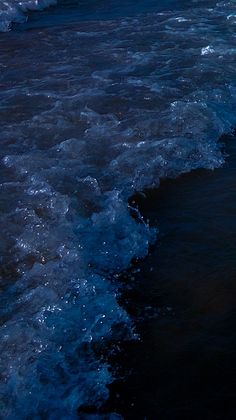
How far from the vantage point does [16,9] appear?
38.4ft

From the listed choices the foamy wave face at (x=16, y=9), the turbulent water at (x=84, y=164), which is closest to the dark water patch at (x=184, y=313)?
the turbulent water at (x=84, y=164)

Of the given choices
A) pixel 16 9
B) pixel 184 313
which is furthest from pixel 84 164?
pixel 16 9

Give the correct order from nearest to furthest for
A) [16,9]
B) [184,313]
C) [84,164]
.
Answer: [184,313] → [84,164] → [16,9]

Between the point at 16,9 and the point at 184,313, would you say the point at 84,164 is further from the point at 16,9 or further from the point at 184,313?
the point at 16,9

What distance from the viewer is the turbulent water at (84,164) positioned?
3.05 m

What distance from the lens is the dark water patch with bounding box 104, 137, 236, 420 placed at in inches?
109

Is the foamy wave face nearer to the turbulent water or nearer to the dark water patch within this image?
the turbulent water

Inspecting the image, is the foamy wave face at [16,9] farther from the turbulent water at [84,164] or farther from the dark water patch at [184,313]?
the dark water patch at [184,313]

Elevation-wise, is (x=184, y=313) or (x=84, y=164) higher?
(x=84, y=164)

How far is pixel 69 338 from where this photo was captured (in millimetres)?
3160

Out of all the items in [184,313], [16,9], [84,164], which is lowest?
[184,313]

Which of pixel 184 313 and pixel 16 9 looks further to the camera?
pixel 16 9

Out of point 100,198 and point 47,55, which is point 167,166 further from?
point 47,55

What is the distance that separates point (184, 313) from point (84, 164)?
2.31m
